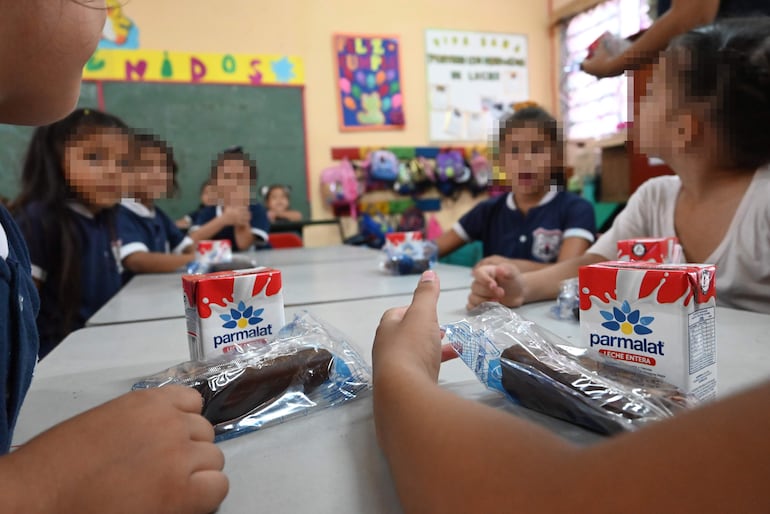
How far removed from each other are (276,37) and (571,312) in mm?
3247

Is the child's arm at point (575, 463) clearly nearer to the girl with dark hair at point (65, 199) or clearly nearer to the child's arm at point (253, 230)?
the girl with dark hair at point (65, 199)

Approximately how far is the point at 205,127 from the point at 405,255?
2475mm

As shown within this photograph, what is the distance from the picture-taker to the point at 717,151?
0.79 meters

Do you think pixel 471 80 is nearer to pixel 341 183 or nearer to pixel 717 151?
pixel 341 183

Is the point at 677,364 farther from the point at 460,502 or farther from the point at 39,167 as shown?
the point at 39,167

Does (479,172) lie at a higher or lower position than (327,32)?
lower

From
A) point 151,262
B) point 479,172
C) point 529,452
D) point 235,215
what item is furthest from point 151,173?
point 479,172

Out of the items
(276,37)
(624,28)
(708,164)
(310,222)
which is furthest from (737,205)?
(276,37)

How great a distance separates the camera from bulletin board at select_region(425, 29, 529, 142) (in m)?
3.73

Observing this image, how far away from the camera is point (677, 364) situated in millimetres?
381

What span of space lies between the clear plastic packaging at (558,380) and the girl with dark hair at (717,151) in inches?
12.5

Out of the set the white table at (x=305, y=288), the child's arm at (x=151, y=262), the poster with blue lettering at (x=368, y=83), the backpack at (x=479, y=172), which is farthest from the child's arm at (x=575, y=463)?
the backpack at (x=479, y=172)

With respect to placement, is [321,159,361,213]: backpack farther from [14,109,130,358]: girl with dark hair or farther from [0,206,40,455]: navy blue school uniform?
[0,206,40,455]: navy blue school uniform

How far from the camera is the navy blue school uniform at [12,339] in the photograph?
41 centimetres
